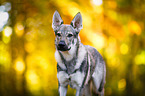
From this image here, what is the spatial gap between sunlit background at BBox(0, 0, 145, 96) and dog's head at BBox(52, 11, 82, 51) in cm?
539

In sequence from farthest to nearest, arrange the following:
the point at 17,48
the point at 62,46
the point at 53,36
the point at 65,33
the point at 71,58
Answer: the point at 53,36 → the point at 17,48 → the point at 71,58 → the point at 65,33 → the point at 62,46

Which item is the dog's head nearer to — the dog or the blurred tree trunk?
the dog

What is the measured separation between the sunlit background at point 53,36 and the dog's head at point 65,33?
17.7 ft

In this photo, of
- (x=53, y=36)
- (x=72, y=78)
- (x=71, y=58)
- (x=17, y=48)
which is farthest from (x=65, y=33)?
A: (x=53, y=36)

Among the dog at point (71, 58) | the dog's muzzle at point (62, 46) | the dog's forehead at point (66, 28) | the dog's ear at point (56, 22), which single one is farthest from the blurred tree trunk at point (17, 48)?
the dog's muzzle at point (62, 46)

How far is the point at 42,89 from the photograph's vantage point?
9875 millimetres

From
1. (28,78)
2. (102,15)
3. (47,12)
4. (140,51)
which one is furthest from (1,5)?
(140,51)

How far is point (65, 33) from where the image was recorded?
311 centimetres

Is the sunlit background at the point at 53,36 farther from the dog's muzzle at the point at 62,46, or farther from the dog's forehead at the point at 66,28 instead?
the dog's muzzle at the point at 62,46

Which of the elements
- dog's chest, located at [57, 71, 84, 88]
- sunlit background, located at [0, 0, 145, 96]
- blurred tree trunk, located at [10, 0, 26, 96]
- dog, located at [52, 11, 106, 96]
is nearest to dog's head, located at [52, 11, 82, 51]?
dog, located at [52, 11, 106, 96]

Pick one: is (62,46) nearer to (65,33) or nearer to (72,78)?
(65,33)

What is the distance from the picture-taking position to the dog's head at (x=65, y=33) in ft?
9.68

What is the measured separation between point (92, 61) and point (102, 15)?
578 centimetres

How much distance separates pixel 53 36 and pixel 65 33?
622 cm
